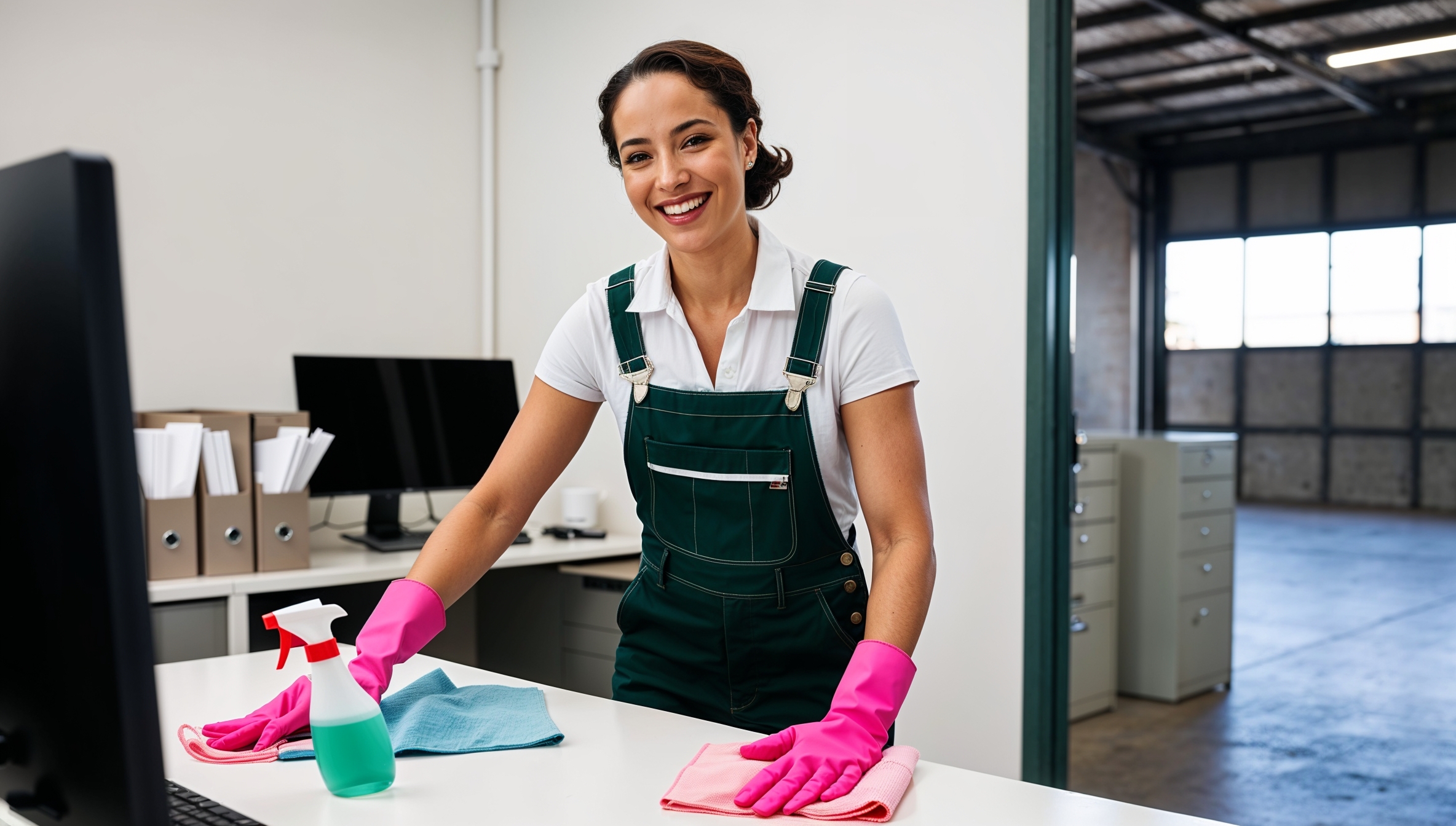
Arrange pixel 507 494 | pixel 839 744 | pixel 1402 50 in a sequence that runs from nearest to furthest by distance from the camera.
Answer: pixel 839 744 → pixel 507 494 → pixel 1402 50

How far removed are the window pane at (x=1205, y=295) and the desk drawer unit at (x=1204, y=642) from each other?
8.08 metres

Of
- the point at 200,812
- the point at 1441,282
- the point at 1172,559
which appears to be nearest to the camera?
the point at 200,812

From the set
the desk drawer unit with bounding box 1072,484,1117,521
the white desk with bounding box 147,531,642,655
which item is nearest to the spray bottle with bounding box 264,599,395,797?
the white desk with bounding box 147,531,642,655

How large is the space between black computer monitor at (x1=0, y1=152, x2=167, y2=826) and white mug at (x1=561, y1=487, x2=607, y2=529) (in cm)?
261

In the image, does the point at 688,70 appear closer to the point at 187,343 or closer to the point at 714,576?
the point at 714,576

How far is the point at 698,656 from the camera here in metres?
1.48

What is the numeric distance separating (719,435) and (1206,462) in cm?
328

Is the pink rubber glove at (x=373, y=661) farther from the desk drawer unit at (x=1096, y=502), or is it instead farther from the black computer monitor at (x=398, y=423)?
the desk drawer unit at (x=1096, y=502)

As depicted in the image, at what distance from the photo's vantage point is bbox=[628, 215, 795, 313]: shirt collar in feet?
4.86

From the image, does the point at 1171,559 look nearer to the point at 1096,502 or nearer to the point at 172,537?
the point at 1096,502

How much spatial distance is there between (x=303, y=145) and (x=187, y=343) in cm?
67

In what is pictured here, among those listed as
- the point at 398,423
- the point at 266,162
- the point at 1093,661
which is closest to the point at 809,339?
the point at 398,423

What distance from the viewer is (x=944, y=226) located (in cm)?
262

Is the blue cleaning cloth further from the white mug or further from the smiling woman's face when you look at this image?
the white mug
